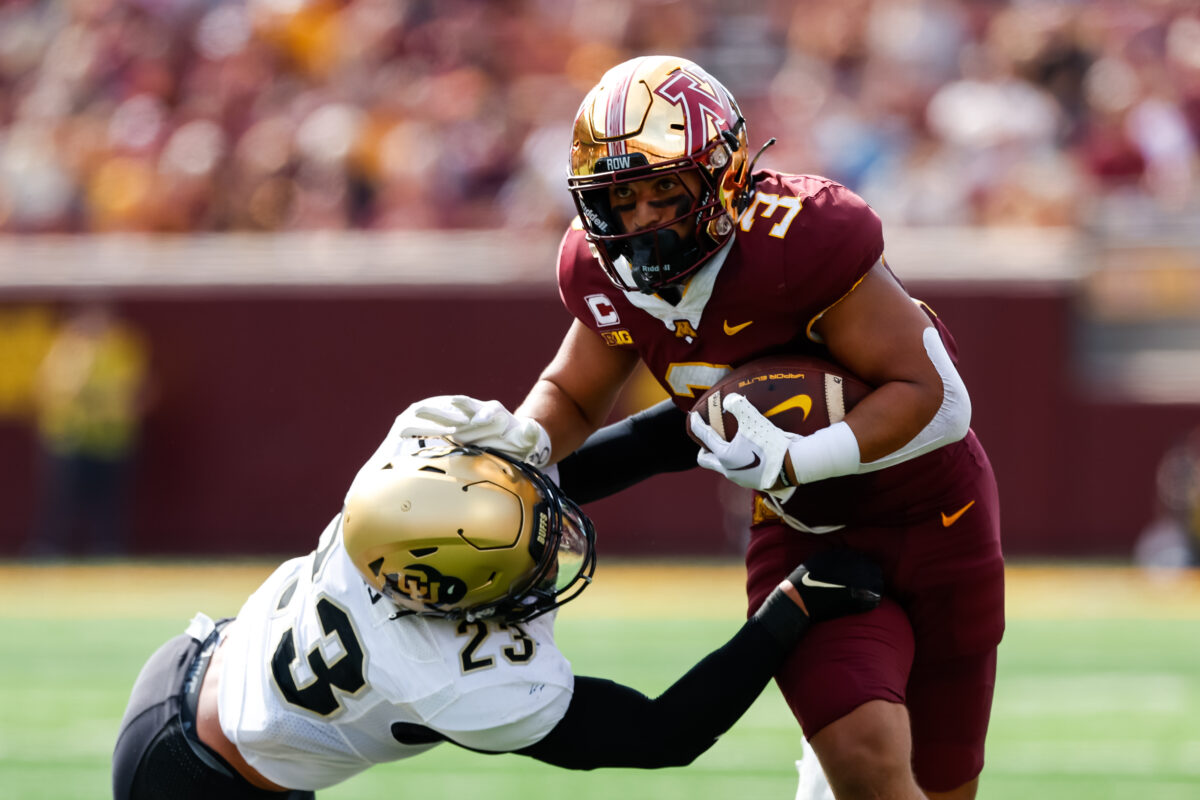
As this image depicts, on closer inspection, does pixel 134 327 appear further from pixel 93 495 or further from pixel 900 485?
pixel 900 485

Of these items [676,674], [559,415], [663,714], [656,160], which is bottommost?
[676,674]

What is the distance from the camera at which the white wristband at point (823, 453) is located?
3029 millimetres

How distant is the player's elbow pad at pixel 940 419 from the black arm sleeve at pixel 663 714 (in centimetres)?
42

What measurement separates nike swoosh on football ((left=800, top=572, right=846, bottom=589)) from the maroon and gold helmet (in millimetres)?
620

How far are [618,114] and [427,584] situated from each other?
3.15 ft

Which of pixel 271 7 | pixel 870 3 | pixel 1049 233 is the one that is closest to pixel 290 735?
pixel 1049 233

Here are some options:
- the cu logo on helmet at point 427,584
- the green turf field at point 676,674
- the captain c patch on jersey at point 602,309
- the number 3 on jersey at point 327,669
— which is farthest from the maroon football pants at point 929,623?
the green turf field at point 676,674

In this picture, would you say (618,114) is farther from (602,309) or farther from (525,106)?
(525,106)

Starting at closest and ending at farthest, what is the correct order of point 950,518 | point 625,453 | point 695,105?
point 695,105 < point 950,518 < point 625,453

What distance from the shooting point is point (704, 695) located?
3.09m

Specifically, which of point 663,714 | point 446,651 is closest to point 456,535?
point 446,651

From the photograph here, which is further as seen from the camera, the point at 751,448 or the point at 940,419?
the point at 940,419

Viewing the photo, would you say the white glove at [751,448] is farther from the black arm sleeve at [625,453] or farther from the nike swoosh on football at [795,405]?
the black arm sleeve at [625,453]

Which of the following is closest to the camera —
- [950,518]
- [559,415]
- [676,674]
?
[950,518]
